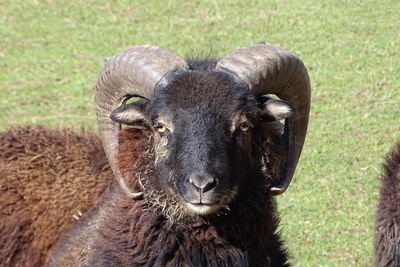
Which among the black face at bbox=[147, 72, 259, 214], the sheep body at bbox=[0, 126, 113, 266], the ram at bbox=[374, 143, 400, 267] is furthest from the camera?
the ram at bbox=[374, 143, 400, 267]

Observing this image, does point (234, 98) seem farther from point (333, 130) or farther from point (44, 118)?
point (44, 118)

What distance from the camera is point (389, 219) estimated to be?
8.43 meters

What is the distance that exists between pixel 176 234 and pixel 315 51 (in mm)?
11837

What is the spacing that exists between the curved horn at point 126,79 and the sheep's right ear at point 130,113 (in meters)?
0.11

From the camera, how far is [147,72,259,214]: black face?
579 cm

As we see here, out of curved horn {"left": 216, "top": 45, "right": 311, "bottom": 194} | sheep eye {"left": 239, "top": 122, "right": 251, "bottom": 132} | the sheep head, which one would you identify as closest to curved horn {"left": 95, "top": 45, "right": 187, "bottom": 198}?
the sheep head

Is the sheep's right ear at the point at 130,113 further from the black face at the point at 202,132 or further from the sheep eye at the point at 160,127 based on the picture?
the sheep eye at the point at 160,127

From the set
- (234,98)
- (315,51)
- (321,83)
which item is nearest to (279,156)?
(234,98)

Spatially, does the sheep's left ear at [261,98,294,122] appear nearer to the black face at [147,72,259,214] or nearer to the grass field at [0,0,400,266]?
the black face at [147,72,259,214]

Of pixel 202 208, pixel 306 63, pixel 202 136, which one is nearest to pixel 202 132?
pixel 202 136

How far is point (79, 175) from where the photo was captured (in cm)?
786

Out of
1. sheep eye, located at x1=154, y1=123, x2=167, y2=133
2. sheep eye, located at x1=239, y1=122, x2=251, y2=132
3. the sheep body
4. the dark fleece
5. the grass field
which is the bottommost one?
the grass field

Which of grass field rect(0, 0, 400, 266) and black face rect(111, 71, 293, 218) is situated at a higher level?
black face rect(111, 71, 293, 218)

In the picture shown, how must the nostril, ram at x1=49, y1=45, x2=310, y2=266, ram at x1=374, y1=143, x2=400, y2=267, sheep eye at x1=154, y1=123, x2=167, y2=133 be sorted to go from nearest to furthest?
the nostril → ram at x1=49, y1=45, x2=310, y2=266 → sheep eye at x1=154, y1=123, x2=167, y2=133 → ram at x1=374, y1=143, x2=400, y2=267
